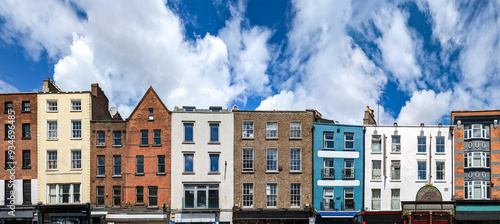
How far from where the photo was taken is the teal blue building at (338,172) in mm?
31469

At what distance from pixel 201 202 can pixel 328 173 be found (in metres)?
12.7

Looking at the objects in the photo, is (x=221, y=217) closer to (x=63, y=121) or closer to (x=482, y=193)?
(x=63, y=121)

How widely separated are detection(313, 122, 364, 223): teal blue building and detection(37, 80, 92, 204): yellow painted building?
2228 centimetres

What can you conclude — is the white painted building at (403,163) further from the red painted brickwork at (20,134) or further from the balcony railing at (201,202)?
the red painted brickwork at (20,134)

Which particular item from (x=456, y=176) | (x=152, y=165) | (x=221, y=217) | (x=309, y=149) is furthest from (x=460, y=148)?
(x=152, y=165)

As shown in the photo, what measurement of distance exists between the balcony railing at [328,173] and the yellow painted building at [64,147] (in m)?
22.7

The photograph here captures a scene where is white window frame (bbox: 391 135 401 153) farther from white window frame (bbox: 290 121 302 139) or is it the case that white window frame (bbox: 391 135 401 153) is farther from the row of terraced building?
white window frame (bbox: 290 121 302 139)

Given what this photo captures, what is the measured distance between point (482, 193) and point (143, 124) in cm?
3367

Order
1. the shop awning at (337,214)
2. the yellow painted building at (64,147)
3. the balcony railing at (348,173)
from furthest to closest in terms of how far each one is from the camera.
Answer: the balcony railing at (348,173)
the shop awning at (337,214)
the yellow painted building at (64,147)

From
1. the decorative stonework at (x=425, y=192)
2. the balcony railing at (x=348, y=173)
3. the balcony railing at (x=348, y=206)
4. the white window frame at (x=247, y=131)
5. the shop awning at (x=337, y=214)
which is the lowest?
the shop awning at (x=337, y=214)

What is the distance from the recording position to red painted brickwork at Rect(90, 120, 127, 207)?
3058 centimetres

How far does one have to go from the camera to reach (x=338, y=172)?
31.9 m

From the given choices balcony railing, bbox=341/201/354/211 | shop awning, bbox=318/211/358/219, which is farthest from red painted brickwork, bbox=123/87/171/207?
balcony railing, bbox=341/201/354/211

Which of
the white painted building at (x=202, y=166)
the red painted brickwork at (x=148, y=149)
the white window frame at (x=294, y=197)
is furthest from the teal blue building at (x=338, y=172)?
the red painted brickwork at (x=148, y=149)
